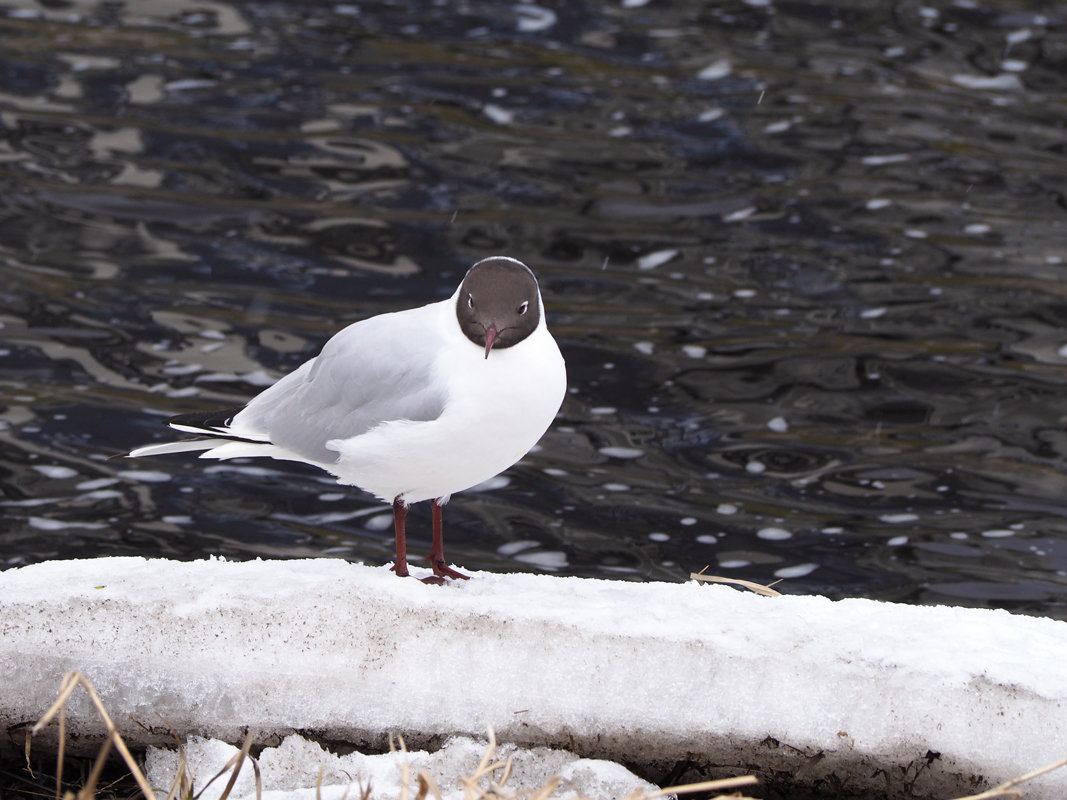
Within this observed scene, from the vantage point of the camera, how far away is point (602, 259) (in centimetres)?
1078

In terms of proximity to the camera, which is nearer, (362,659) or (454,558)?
(362,659)

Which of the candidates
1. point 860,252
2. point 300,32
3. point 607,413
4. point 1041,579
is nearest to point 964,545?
point 1041,579

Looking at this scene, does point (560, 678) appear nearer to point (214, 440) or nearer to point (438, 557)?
point (438, 557)

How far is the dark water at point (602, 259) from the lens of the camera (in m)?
7.31

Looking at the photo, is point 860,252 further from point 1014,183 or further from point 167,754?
point 167,754

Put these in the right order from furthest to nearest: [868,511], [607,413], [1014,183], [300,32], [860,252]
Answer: [300,32], [1014,183], [860,252], [607,413], [868,511]

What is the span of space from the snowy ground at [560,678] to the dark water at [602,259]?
297 cm

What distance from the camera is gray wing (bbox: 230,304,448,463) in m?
4.19

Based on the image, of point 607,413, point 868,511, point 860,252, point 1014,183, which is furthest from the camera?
point 1014,183

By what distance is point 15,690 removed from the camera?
3.64 metres

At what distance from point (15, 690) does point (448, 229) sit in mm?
7929

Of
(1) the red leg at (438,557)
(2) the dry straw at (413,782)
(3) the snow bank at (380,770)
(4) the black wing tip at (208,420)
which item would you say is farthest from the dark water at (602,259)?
(2) the dry straw at (413,782)

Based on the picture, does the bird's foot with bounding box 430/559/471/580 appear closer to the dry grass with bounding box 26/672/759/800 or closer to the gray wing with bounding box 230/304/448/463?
the gray wing with bounding box 230/304/448/463

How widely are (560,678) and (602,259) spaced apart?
24.1 ft
